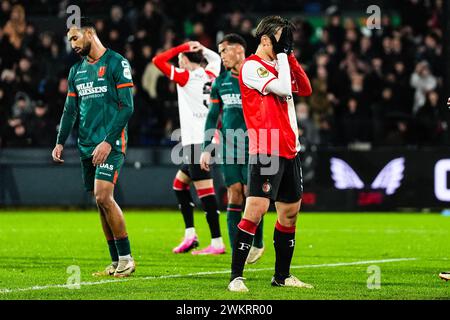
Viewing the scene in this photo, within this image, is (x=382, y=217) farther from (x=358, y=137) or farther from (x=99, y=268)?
(x=99, y=268)

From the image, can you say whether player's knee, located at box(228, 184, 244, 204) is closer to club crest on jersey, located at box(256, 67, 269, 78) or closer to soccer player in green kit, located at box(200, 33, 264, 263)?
soccer player in green kit, located at box(200, 33, 264, 263)

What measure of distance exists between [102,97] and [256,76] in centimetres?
184

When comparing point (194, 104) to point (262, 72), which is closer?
point (262, 72)

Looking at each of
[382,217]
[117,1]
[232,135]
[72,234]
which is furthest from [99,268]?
[117,1]

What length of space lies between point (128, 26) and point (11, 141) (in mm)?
4262

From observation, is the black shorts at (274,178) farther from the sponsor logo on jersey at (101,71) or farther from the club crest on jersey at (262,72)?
the sponsor logo on jersey at (101,71)

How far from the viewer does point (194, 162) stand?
12383 millimetres

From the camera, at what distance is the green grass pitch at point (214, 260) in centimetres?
829

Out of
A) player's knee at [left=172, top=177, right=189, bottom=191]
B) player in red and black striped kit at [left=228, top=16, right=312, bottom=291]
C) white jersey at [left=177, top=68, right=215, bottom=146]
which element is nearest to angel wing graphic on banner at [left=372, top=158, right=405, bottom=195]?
player's knee at [left=172, top=177, right=189, bottom=191]

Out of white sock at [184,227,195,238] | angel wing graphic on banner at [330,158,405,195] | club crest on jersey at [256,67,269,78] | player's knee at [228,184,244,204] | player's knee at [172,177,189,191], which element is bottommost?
angel wing graphic on banner at [330,158,405,195]

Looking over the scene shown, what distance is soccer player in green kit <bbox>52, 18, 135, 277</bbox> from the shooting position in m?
9.32

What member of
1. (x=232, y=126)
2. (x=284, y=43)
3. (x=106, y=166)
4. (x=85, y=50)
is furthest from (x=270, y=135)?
(x=232, y=126)

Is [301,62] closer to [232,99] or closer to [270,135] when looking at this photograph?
[232,99]

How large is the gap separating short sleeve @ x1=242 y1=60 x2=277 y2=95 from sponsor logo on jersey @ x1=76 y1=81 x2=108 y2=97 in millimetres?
1683
